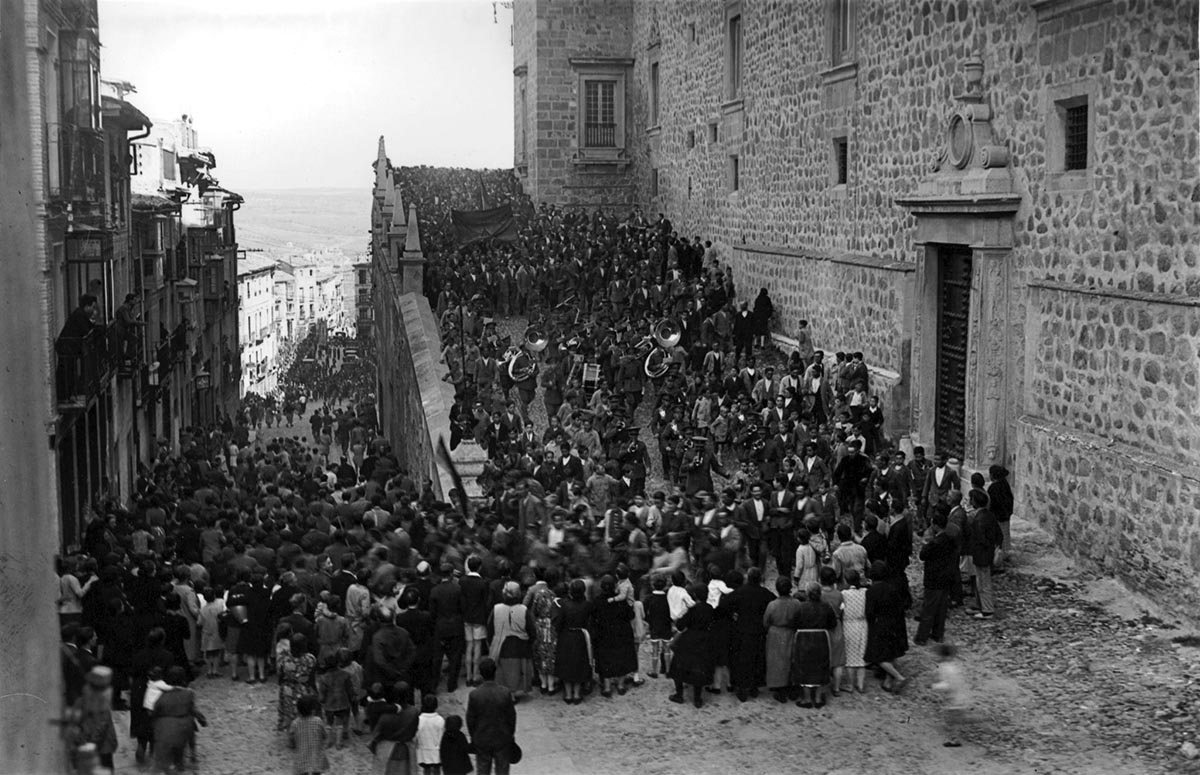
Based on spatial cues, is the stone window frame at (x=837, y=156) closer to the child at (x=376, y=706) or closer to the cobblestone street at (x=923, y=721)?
the cobblestone street at (x=923, y=721)

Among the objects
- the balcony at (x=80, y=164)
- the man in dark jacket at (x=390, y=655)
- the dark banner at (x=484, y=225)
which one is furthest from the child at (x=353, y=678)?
the dark banner at (x=484, y=225)

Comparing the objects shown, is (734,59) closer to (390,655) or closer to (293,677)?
(390,655)

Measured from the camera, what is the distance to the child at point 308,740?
429 inches

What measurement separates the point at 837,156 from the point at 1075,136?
319 inches

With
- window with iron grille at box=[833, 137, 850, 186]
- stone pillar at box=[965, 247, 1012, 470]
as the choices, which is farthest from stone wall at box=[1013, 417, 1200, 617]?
window with iron grille at box=[833, 137, 850, 186]

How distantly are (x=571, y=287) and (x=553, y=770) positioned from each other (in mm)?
18002

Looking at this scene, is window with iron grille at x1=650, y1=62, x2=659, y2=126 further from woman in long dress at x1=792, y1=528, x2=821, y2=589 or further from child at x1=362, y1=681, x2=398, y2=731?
child at x1=362, y1=681, x2=398, y2=731

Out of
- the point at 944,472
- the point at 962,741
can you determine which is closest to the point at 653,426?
the point at 944,472

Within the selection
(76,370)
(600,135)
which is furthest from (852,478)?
(600,135)

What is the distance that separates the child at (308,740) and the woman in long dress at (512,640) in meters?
2.09

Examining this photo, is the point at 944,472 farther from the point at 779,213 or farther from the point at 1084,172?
the point at 779,213

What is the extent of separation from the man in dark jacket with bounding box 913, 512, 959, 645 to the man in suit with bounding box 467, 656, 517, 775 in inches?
182

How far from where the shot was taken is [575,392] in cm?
2005

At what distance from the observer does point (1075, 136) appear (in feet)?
53.1
